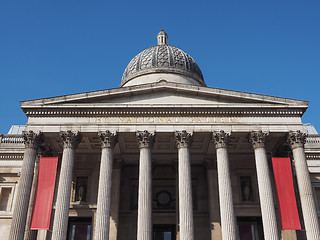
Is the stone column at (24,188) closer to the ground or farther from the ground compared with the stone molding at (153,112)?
closer to the ground

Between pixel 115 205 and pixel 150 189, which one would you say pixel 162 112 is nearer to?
pixel 150 189

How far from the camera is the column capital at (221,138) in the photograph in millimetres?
22078

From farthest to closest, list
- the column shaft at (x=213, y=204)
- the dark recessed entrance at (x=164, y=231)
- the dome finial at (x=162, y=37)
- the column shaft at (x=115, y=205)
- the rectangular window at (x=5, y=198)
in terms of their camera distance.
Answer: the dome finial at (x=162, y=37), the rectangular window at (x=5, y=198), the dark recessed entrance at (x=164, y=231), the column shaft at (x=213, y=204), the column shaft at (x=115, y=205)

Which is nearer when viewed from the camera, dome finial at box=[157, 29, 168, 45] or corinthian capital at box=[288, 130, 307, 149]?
corinthian capital at box=[288, 130, 307, 149]

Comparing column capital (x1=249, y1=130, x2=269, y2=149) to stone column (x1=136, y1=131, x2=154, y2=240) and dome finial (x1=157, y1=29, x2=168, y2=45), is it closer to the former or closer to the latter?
stone column (x1=136, y1=131, x2=154, y2=240)

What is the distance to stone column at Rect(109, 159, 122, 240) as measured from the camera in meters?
23.9

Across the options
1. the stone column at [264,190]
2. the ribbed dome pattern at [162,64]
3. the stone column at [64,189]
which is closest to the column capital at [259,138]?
the stone column at [264,190]

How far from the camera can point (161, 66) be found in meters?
32.2

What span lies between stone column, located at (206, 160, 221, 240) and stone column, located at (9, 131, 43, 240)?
12.6 metres

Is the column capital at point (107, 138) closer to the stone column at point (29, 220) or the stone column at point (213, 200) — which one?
the stone column at point (29, 220)

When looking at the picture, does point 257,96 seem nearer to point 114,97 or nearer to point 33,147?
point 114,97

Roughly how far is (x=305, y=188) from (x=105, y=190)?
1218 centimetres

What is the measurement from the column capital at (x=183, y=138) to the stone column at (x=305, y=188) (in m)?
6.58

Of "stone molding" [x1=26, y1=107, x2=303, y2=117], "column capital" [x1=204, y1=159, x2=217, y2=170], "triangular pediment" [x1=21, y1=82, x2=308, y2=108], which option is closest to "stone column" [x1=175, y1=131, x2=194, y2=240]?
"stone molding" [x1=26, y1=107, x2=303, y2=117]
